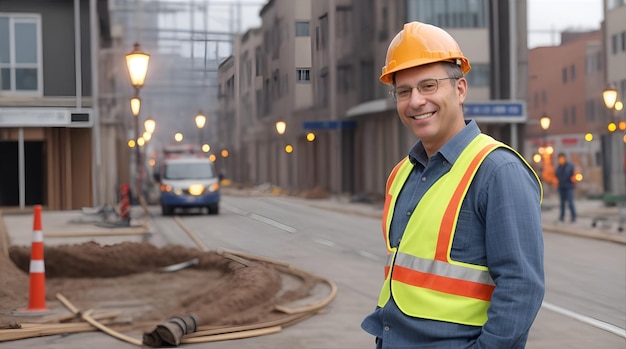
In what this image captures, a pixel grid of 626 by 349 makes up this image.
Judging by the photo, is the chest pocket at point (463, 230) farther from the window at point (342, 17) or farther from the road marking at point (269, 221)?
the window at point (342, 17)

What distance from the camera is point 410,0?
34.4 metres

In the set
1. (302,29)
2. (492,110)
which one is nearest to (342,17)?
(302,29)

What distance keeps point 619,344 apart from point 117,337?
4.14 m

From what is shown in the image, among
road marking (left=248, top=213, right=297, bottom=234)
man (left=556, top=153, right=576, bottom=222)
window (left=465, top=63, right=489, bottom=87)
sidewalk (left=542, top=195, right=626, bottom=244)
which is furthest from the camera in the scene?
window (left=465, top=63, right=489, bottom=87)

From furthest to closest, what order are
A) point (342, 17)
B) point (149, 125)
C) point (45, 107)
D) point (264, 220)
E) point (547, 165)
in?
point (547, 165)
point (342, 17)
point (149, 125)
point (264, 220)
point (45, 107)

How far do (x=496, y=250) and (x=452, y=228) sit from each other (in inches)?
6.4

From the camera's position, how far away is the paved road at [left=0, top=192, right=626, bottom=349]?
771 cm

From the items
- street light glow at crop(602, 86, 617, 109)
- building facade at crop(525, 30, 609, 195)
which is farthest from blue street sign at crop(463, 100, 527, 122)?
street light glow at crop(602, 86, 617, 109)

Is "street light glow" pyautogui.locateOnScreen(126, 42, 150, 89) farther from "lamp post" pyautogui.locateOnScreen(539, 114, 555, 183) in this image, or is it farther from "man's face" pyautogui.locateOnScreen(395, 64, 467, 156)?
"lamp post" pyautogui.locateOnScreen(539, 114, 555, 183)

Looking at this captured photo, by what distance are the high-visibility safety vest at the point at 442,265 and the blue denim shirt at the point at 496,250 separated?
2 cm

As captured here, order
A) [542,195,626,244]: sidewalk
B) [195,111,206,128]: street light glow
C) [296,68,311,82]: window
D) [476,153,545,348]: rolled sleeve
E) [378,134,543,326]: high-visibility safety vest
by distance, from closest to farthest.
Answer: [476,153,545,348]: rolled sleeve < [378,134,543,326]: high-visibility safety vest < [296,68,311,82]: window < [195,111,206,128]: street light glow < [542,195,626,244]: sidewalk

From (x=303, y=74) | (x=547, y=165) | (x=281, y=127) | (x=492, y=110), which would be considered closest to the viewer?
(x=303, y=74)

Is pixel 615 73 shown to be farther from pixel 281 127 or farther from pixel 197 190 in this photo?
pixel 281 127

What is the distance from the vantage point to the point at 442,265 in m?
2.80
